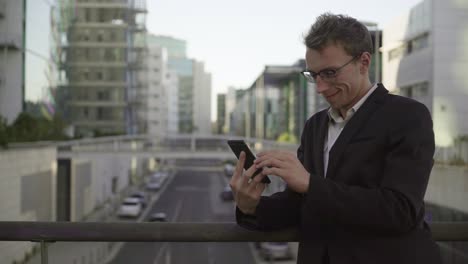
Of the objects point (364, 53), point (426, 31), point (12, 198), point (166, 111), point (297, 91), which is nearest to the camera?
point (364, 53)

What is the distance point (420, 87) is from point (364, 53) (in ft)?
86.6

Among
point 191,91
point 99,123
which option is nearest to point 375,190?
point 99,123

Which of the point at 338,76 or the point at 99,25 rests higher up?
the point at 99,25

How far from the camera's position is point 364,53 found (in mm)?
1582

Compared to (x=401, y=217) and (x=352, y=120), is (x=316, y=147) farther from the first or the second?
(x=401, y=217)

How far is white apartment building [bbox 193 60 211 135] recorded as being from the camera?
143000 mm

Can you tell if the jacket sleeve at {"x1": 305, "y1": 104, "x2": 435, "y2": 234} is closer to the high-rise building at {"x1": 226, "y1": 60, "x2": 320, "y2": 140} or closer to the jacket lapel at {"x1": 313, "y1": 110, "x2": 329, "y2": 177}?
the jacket lapel at {"x1": 313, "y1": 110, "x2": 329, "y2": 177}

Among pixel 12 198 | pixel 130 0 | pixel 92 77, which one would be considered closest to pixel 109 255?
pixel 12 198

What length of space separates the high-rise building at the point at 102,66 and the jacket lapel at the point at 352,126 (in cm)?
5050

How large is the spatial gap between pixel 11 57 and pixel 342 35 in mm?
31727

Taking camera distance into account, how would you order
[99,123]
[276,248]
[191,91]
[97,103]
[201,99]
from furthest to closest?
[201,99], [191,91], [99,123], [97,103], [276,248]

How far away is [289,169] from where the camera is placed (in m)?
1.47

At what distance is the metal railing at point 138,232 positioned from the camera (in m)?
2.09

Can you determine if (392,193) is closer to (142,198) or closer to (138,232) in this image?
(138,232)
